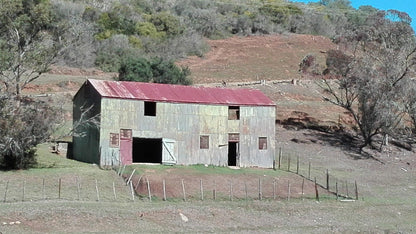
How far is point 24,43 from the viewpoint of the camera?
162ft

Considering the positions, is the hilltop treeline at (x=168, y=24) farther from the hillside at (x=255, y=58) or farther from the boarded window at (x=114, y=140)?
the boarded window at (x=114, y=140)

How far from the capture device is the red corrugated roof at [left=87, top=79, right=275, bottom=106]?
141ft

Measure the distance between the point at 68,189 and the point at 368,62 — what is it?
107ft

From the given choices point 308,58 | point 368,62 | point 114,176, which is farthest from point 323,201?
point 308,58

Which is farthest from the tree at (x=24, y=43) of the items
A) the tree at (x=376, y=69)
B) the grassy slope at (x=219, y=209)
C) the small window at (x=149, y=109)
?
the tree at (x=376, y=69)

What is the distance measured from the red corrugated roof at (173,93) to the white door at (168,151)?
9.47ft

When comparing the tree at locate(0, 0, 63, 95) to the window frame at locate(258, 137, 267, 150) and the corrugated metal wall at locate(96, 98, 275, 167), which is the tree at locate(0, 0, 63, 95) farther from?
the window frame at locate(258, 137, 267, 150)

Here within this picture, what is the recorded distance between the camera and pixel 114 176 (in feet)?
124

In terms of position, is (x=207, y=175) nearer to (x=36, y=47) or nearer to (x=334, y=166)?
(x=334, y=166)

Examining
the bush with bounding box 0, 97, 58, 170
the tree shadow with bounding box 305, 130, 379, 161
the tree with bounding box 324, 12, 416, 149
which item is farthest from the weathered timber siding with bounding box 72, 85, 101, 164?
the tree with bounding box 324, 12, 416, 149

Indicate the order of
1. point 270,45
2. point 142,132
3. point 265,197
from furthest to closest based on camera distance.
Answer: point 270,45
point 142,132
point 265,197

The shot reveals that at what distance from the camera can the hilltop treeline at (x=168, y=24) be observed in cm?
9138

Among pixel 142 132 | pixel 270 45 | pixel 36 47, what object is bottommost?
pixel 142 132

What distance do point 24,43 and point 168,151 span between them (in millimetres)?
15136
